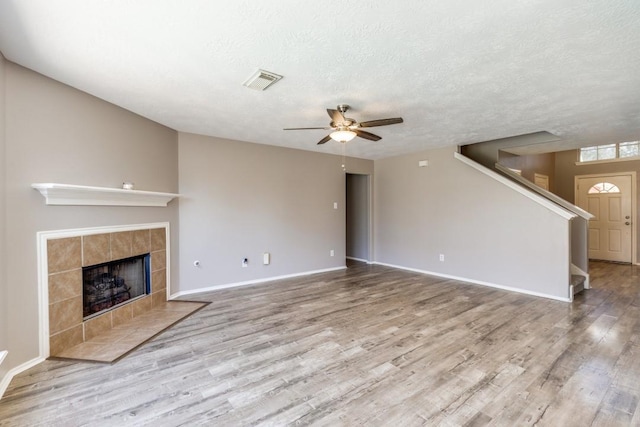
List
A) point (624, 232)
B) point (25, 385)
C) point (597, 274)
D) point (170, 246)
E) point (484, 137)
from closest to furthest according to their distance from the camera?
point (25, 385) < point (170, 246) < point (484, 137) < point (597, 274) < point (624, 232)

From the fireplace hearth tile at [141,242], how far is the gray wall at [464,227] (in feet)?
14.9

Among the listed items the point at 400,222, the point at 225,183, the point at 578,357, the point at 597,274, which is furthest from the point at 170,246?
the point at 597,274

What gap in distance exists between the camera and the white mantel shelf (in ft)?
7.84

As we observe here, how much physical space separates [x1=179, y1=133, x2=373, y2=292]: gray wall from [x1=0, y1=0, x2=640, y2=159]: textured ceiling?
1.10 m

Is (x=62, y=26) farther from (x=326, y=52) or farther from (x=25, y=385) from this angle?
(x=25, y=385)

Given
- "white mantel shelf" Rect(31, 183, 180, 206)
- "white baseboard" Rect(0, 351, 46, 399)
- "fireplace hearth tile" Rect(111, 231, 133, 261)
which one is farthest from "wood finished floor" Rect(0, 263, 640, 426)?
"white mantel shelf" Rect(31, 183, 180, 206)

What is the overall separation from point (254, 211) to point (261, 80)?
2693 millimetres

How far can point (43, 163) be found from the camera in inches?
96.1

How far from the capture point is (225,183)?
4.55 m

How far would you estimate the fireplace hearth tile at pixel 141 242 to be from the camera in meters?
3.38

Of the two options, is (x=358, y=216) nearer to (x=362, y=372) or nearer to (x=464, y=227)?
(x=464, y=227)

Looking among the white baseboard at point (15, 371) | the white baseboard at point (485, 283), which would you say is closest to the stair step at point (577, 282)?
the white baseboard at point (485, 283)

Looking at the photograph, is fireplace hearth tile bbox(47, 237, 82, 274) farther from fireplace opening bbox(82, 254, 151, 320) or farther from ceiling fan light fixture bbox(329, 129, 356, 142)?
ceiling fan light fixture bbox(329, 129, 356, 142)

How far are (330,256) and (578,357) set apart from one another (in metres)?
3.96
